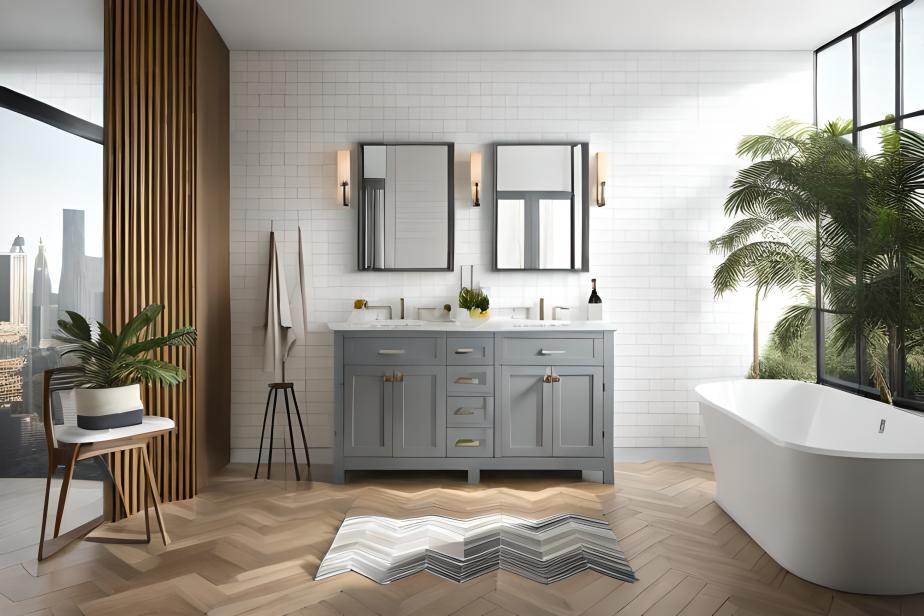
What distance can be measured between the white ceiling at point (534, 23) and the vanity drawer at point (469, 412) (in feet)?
8.78

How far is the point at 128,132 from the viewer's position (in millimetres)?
3447

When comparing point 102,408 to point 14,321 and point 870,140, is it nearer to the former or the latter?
point 14,321

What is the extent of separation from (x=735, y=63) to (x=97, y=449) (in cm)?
507

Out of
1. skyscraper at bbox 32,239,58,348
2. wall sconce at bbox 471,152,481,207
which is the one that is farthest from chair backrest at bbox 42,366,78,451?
wall sconce at bbox 471,152,481,207

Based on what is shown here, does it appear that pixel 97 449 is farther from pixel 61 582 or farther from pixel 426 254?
pixel 426 254

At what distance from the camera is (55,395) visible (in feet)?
10.9

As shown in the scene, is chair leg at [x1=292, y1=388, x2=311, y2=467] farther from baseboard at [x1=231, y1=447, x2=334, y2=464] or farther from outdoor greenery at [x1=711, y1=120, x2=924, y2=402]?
outdoor greenery at [x1=711, y1=120, x2=924, y2=402]

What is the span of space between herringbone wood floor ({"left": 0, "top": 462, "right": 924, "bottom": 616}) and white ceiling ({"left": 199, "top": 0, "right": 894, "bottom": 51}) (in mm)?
3276

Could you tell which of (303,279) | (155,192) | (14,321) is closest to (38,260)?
(14,321)

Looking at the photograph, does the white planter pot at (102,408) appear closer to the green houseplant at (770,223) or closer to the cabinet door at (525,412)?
the cabinet door at (525,412)

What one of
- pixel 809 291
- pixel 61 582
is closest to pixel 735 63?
pixel 809 291

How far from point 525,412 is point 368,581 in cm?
173

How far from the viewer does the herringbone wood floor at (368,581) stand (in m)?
2.51

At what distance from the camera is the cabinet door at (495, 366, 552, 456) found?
4109 mm
